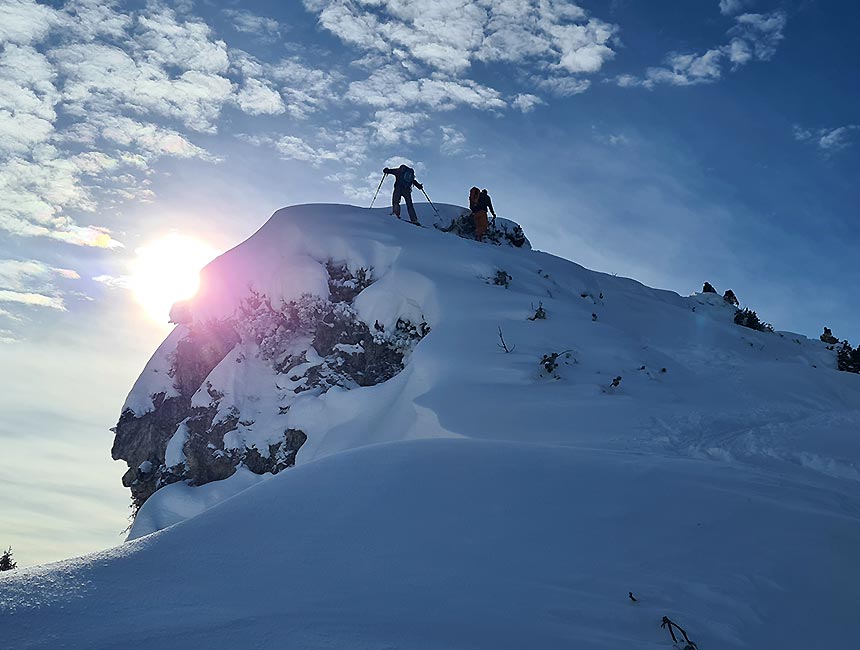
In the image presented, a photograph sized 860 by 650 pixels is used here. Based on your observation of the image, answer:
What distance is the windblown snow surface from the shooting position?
190 centimetres

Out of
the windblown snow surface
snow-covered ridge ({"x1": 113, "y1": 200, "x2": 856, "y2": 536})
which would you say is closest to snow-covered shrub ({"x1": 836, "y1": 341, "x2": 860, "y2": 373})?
snow-covered ridge ({"x1": 113, "y1": 200, "x2": 856, "y2": 536})

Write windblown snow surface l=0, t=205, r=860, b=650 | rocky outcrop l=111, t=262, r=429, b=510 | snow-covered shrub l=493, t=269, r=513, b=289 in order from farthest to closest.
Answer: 1. snow-covered shrub l=493, t=269, r=513, b=289
2. rocky outcrop l=111, t=262, r=429, b=510
3. windblown snow surface l=0, t=205, r=860, b=650

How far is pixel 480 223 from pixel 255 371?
19.7 ft

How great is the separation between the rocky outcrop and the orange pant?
3978mm

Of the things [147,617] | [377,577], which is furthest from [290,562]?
[147,617]

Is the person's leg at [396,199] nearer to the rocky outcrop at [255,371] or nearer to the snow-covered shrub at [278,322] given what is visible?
the rocky outcrop at [255,371]

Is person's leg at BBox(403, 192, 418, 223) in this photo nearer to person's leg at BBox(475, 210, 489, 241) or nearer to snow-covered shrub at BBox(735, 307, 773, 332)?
person's leg at BBox(475, 210, 489, 241)

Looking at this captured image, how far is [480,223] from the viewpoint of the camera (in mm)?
13320

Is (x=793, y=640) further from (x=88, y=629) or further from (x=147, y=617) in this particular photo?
(x=88, y=629)

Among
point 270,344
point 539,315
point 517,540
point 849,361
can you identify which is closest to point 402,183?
point 270,344

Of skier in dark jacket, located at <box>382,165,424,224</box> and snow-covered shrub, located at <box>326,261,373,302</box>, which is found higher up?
skier in dark jacket, located at <box>382,165,424,224</box>

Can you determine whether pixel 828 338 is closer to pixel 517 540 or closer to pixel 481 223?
pixel 481 223

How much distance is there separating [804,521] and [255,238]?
1083 centimetres

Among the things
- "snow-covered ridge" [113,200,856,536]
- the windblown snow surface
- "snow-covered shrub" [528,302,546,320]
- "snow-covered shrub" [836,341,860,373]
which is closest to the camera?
the windblown snow surface
